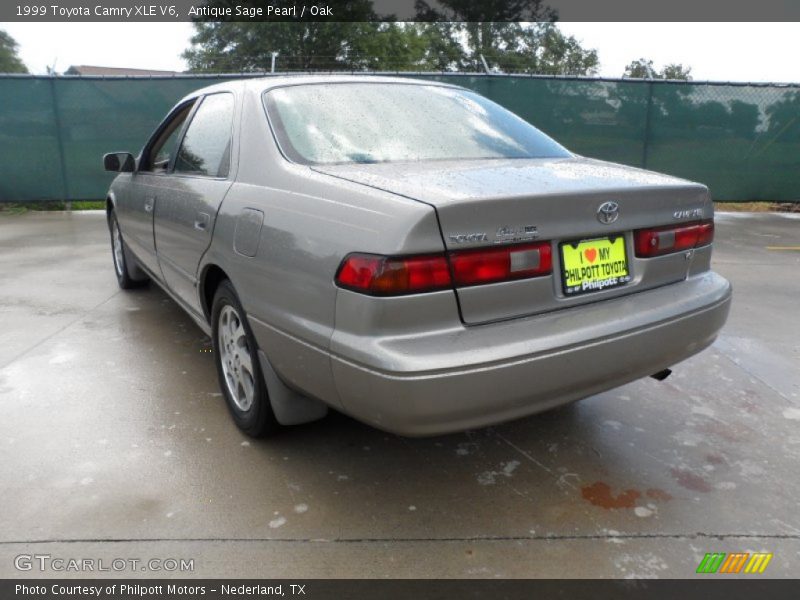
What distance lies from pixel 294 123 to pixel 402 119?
1.63 feet

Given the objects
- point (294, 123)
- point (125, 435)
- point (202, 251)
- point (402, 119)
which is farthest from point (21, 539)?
point (402, 119)

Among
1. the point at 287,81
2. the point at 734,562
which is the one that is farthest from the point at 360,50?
the point at 734,562

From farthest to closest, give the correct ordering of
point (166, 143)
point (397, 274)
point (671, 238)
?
point (166, 143)
point (671, 238)
point (397, 274)

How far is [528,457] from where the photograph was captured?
8.71 feet

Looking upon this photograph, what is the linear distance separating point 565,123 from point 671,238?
26.5 feet

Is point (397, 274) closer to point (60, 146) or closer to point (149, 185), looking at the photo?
point (149, 185)

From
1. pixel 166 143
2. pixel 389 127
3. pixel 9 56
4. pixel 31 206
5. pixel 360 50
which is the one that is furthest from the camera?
pixel 9 56

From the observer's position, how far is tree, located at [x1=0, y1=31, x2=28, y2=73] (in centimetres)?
5616

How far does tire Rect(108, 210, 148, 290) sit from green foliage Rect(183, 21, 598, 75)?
90.1 ft

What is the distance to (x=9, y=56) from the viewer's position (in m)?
58.2

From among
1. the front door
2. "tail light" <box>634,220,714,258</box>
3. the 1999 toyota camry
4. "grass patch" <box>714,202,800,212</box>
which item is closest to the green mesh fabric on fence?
"grass patch" <box>714,202,800,212</box>

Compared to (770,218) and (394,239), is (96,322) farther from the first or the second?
(770,218)

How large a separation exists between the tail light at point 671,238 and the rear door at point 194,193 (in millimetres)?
1754

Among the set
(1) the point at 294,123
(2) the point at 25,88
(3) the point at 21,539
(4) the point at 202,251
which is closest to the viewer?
(3) the point at 21,539
